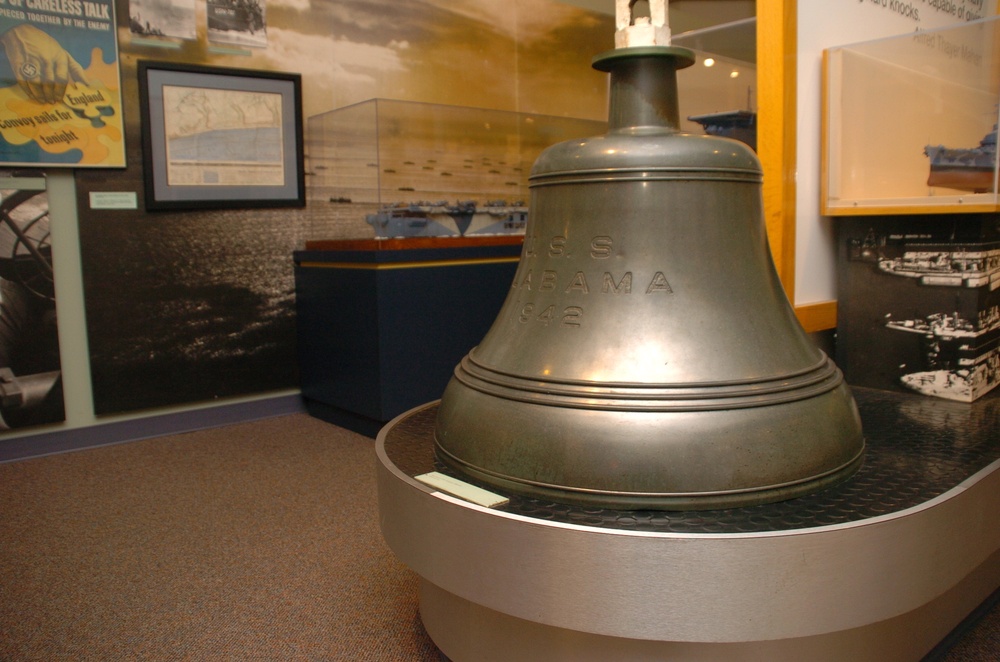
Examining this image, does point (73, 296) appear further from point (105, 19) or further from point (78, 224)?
point (105, 19)

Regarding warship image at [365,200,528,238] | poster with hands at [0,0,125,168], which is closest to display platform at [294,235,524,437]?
warship image at [365,200,528,238]

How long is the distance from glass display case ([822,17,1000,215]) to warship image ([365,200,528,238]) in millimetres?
1623

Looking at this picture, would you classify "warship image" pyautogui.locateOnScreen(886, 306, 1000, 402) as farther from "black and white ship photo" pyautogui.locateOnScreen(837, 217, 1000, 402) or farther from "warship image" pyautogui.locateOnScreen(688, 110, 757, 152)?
"warship image" pyautogui.locateOnScreen(688, 110, 757, 152)

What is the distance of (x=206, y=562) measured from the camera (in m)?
2.17

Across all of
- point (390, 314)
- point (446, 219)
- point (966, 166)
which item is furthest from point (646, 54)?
point (446, 219)

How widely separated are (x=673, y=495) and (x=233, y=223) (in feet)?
10.3

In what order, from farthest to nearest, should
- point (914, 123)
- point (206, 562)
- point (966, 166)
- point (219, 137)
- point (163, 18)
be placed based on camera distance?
point (219, 137), point (163, 18), point (206, 562), point (914, 123), point (966, 166)

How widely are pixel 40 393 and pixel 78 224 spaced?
2.44 ft

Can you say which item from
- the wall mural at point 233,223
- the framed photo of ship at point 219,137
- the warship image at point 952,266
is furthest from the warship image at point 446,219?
the warship image at point 952,266

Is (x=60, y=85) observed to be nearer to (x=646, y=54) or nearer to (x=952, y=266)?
(x=646, y=54)

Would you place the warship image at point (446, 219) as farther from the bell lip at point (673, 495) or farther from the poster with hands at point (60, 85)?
the bell lip at point (673, 495)

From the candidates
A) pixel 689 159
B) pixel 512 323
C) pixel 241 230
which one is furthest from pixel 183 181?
pixel 689 159

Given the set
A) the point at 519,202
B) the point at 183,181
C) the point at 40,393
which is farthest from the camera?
the point at 519,202

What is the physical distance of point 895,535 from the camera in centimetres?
113
